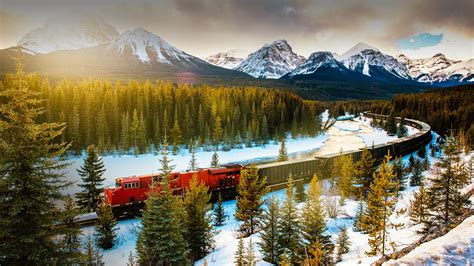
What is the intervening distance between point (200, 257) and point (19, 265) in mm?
11201

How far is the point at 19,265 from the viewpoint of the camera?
35.7 feet

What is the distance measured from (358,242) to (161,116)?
6395 cm

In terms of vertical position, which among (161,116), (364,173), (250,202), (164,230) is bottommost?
(250,202)

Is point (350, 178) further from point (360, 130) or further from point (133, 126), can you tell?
point (360, 130)

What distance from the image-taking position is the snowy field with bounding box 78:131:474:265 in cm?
688

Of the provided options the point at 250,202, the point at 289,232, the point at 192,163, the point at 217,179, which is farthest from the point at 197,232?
A: the point at 192,163

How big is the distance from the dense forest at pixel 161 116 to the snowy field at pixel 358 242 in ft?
104

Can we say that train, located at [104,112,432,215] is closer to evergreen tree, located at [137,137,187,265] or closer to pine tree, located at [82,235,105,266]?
evergreen tree, located at [137,137,187,265]

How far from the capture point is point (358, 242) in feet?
59.4

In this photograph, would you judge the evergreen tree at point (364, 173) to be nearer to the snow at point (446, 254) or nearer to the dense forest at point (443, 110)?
the snow at point (446, 254)

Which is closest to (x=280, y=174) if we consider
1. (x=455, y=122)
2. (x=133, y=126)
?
(x=133, y=126)

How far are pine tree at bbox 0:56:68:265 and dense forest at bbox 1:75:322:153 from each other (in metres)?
43.0

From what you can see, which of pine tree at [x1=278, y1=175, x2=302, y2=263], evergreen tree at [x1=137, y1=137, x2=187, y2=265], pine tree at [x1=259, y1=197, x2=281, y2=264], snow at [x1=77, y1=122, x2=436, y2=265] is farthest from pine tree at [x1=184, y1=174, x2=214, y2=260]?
pine tree at [x1=278, y1=175, x2=302, y2=263]

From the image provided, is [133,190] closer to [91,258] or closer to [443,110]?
[91,258]
